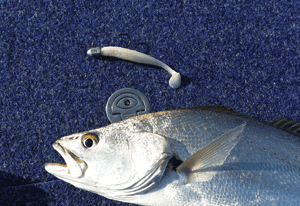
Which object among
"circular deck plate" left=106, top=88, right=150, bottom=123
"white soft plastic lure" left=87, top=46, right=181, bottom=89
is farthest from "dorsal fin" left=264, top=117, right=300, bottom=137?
"circular deck plate" left=106, top=88, right=150, bottom=123

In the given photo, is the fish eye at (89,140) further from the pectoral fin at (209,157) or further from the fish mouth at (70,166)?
the pectoral fin at (209,157)

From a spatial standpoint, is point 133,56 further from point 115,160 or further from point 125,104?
point 115,160

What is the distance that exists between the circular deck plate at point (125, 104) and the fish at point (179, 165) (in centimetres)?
35

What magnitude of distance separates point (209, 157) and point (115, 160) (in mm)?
Result: 323

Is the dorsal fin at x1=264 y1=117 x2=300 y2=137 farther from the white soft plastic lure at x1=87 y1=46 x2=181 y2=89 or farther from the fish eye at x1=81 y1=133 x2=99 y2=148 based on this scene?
the fish eye at x1=81 y1=133 x2=99 y2=148

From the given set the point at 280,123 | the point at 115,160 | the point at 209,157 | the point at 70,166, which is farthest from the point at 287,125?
the point at 70,166

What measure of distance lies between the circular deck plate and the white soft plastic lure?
6.4 inches

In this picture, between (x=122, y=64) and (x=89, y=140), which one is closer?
(x=89, y=140)

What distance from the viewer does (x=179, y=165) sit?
2.95 ft

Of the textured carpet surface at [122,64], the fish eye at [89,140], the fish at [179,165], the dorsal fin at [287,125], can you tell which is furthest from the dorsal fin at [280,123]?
the fish eye at [89,140]

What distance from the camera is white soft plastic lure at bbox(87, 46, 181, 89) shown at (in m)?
1.29

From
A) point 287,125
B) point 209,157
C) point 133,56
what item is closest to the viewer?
point 209,157

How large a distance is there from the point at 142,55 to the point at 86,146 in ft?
1.97

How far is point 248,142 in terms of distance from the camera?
3.05 feet
